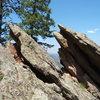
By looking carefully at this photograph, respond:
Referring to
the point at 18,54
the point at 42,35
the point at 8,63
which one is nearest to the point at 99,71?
the point at 18,54

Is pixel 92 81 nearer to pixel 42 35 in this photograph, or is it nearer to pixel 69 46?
pixel 69 46

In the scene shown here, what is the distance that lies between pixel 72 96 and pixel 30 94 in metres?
3.92

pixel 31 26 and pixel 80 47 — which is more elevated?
pixel 31 26

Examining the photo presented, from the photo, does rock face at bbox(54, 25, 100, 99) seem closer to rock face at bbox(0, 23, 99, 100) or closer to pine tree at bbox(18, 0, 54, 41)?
rock face at bbox(0, 23, 99, 100)

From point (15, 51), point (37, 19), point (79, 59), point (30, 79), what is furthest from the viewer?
point (37, 19)

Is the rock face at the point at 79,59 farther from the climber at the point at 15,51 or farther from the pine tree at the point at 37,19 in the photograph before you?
the pine tree at the point at 37,19

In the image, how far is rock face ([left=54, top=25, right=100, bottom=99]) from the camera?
62.8 ft

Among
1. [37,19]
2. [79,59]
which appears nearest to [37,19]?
[37,19]

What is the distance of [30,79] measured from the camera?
13703 millimetres

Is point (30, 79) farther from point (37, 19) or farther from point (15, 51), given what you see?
point (37, 19)

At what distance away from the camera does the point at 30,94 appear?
40.0 ft

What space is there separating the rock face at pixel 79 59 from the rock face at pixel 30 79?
1.54 meters

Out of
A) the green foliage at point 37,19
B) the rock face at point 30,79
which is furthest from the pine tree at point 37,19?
the rock face at point 30,79

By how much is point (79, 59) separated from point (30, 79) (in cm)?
804
